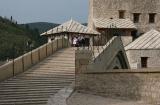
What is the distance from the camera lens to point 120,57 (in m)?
38.1

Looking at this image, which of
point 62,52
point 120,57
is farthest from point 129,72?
point 120,57

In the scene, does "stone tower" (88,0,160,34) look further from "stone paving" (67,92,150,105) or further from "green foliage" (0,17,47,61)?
"stone paving" (67,92,150,105)

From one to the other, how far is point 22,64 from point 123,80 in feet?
16.9

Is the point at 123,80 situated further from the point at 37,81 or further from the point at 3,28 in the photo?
the point at 3,28

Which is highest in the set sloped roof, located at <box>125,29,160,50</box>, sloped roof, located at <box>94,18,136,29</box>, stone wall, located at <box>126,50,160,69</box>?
sloped roof, located at <box>94,18,136,29</box>

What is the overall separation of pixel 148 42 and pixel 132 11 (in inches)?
368

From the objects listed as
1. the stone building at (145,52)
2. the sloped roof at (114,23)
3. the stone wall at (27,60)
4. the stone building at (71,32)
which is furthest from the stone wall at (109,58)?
the sloped roof at (114,23)

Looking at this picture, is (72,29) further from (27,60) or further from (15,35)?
(15,35)

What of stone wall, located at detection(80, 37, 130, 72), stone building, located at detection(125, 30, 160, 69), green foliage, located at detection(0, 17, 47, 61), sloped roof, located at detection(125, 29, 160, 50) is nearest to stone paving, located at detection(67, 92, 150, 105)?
stone wall, located at detection(80, 37, 130, 72)

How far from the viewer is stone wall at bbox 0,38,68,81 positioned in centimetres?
2455

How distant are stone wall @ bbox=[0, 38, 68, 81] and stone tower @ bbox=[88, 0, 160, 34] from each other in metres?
18.7

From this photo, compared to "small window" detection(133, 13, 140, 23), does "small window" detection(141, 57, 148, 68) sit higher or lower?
lower

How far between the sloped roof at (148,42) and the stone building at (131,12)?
5562mm

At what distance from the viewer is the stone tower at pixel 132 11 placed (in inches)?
2053
